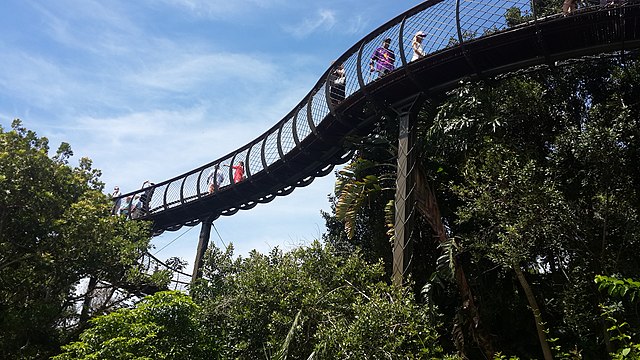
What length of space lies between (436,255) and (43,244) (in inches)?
359

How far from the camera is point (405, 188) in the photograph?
377 inches

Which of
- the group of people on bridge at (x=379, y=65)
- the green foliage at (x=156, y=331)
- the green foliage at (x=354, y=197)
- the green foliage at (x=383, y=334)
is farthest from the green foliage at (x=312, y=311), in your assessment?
the group of people on bridge at (x=379, y=65)

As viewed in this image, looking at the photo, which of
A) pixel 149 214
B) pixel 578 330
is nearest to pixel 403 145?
pixel 578 330

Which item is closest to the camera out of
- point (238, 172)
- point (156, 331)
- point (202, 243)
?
point (156, 331)

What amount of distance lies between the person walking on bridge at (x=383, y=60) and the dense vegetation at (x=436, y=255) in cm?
124

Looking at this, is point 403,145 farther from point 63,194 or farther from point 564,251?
point 63,194

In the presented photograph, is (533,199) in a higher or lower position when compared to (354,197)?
lower

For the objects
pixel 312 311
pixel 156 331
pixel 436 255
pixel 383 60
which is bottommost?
pixel 156 331

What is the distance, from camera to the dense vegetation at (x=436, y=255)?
8.27 metres

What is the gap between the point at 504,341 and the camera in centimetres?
1094

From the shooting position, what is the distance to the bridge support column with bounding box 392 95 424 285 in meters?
9.03

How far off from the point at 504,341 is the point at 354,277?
417 centimetres

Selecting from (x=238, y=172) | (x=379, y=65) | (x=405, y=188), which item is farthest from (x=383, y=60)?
(x=238, y=172)

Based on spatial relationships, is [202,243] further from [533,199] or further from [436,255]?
[533,199]
